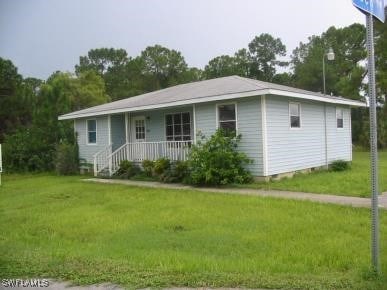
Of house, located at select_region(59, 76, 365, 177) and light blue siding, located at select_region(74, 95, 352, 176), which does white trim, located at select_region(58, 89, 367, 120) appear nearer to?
house, located at select_region(59, 76, 365, 177)

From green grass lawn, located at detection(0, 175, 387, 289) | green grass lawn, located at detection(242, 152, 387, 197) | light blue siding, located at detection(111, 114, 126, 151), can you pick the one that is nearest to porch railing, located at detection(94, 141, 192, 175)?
light blue siding, located at detection(111, 114, 126, 151)

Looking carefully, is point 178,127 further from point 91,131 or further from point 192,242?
point 192,242

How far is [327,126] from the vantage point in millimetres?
18438

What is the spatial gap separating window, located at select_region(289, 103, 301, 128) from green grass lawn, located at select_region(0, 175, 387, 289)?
5.50m

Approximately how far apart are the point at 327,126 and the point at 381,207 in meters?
9.66

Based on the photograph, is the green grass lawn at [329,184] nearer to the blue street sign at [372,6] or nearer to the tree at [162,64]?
the blue street sign at [372,6]

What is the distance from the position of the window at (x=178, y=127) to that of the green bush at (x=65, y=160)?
5.66m

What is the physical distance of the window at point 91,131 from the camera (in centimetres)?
2116

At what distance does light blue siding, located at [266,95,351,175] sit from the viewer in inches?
567

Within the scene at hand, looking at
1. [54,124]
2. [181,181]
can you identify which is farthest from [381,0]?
[54,124]

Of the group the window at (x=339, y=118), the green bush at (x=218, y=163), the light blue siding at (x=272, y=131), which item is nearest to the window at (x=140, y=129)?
the light blue siding at (x=272, y=131)

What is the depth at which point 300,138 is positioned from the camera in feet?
52.9

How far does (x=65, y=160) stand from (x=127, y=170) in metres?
4.69

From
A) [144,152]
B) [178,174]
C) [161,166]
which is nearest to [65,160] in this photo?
[144,152]
